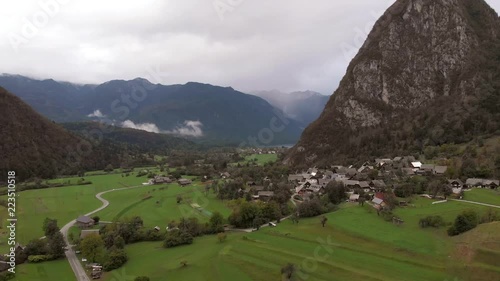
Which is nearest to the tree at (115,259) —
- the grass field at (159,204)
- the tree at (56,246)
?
the tree at (56,246)

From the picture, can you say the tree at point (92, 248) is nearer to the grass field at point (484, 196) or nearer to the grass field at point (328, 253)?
the grass field at point (328, 253)

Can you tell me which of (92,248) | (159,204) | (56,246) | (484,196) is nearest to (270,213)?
(92,248)

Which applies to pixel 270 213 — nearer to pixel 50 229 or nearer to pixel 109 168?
pixel 50 229

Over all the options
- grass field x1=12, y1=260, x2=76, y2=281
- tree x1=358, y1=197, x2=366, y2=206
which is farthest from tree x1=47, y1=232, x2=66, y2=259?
tree x1=358, y1=197, x2=366, y2=206

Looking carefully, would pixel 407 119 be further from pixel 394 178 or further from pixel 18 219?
pixel 18 219

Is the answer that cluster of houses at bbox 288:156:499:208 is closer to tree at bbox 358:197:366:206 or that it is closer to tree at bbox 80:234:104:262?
tree at bbox 358:197:366:206

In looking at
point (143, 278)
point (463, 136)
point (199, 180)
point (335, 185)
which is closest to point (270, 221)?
point (335, 185)
